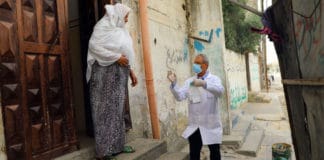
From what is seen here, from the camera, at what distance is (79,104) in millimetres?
5031

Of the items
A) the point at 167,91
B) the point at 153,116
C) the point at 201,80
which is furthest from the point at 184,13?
the point at 201,80

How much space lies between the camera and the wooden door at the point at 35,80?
2.67 metres

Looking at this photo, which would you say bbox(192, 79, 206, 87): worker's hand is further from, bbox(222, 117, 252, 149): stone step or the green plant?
the green plant

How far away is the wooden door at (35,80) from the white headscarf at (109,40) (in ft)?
0.99

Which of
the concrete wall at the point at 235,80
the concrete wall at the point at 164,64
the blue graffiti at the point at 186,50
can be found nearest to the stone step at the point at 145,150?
the concrete wall at the point at 164,64

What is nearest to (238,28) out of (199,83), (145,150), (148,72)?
(148,72)

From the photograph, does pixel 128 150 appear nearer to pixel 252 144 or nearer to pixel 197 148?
pixel 197 148

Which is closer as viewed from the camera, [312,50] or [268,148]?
[312,50]

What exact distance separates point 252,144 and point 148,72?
3.05 metres

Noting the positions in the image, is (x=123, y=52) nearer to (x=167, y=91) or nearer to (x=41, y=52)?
(x=41, y=52)

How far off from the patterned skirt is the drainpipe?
1455mm

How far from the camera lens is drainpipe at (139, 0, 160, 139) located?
497 centimetres

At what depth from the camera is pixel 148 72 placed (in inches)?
198

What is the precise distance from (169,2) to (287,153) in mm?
4036
